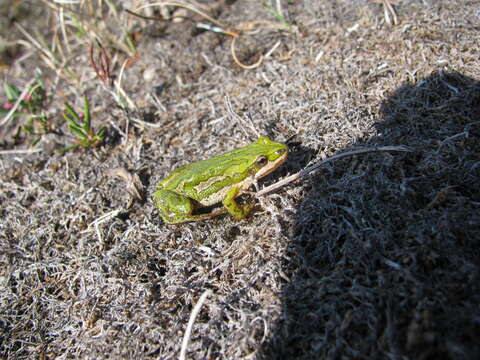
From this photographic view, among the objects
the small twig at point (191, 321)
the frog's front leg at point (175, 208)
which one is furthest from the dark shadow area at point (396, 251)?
the frog's front leg at point (175, 208)

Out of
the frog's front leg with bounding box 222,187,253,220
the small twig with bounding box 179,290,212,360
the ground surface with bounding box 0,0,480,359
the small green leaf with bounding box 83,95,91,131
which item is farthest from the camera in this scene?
the small green leaf with bounding box 83,95,91,131

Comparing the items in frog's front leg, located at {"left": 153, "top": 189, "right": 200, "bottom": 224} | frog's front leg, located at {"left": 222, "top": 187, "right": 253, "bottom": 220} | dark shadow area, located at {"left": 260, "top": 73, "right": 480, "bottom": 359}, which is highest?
frog's front leg, located at {"left": 153, "top": 189, "right": 200, "bottom": 224}

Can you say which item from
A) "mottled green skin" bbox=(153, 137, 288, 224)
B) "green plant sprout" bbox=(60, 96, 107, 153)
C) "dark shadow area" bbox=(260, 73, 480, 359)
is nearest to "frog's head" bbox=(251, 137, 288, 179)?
"mottled green skin" bbox=(153, 137, 288, 224)

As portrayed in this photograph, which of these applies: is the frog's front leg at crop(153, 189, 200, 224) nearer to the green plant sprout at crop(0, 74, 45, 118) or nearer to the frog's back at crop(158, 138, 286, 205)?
the frog's back at crop(158, 138, 286, 205)

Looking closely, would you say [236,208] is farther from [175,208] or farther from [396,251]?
[396,251]

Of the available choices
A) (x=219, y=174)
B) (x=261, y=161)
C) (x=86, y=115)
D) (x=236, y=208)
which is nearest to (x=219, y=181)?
(x=219, y=174)

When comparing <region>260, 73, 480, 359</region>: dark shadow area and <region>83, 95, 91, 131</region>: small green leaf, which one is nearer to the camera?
<region>260, 73, 480, 359</region>: dark shadow area
